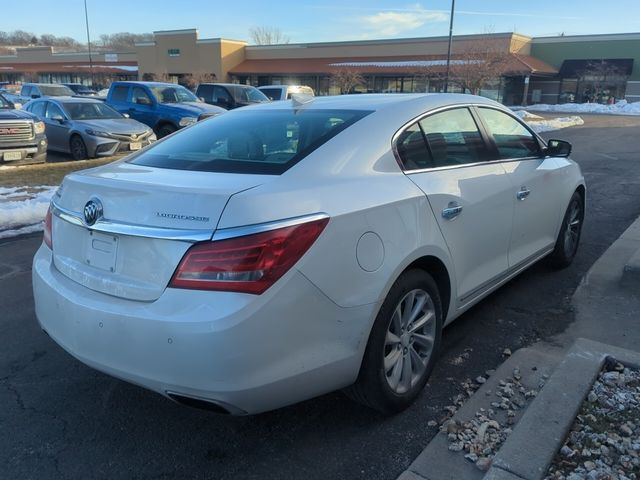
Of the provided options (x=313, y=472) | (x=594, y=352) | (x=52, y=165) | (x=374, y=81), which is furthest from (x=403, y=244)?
(x=374, y=81)

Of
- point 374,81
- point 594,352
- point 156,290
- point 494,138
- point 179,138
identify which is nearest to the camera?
point 156,290

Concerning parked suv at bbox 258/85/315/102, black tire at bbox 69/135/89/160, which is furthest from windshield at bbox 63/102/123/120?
parked suv at bbox 258/85/315/102

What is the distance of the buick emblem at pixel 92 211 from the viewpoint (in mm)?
2549

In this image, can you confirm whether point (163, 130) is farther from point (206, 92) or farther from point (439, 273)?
point (439, 273)

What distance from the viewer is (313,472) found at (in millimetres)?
2555

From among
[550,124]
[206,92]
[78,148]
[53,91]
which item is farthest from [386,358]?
[53,91]

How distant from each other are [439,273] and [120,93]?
1575cm

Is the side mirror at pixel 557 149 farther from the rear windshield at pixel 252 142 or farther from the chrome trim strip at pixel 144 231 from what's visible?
the chrome trim strip at pixel 144 231

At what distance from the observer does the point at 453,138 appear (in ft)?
11.7

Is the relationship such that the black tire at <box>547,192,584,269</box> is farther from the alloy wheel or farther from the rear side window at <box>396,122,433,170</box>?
the alloy wheel

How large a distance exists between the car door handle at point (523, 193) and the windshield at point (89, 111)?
11.5 m

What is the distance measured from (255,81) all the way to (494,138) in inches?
2226

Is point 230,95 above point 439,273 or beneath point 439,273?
above

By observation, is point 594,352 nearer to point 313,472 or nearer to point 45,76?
point 313,472
